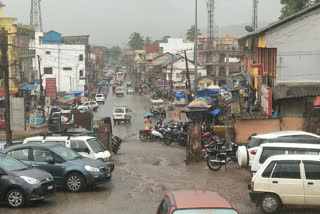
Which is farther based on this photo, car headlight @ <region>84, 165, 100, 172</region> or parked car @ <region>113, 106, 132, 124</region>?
parked car @ <region>113, 106, 132, 124</region>

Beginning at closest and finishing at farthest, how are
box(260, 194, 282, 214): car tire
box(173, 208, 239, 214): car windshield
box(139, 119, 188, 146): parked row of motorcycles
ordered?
box(173, 208, 239, 214): car windshield
box(260, 194, 282, 214): car tire
box(139, 119, 188, 146): parked row of motorcycles

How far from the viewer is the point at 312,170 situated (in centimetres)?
1202

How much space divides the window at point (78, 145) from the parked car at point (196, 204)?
1070cm

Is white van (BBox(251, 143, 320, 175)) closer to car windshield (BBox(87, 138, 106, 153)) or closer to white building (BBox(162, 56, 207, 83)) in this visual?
car windshield (BBox(87, 138, 106, 153))

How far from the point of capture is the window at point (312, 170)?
11938 mm

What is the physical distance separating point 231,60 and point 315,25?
77.5 metres

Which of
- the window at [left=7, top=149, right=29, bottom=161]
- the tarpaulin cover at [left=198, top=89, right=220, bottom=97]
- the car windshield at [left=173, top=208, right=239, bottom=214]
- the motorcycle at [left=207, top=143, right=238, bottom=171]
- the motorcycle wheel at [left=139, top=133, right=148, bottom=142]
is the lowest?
the motorcycle wheel at [left=139, top=133, right=148, bottom=142]

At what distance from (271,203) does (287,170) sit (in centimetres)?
89

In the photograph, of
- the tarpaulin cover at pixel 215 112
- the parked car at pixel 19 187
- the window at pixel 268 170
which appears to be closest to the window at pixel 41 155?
the parked car at pixel 19 187

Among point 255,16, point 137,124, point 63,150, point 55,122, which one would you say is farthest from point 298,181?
point 255,16

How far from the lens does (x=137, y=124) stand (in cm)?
5075

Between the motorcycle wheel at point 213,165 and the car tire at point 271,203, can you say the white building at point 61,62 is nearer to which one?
the motorcycle wheel at point 213,165

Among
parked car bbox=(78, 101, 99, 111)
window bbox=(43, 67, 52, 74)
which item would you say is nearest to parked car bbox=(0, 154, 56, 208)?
parked car bbox=(78, 101, 99, 111)

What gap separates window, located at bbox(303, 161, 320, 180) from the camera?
11938 millimetres
